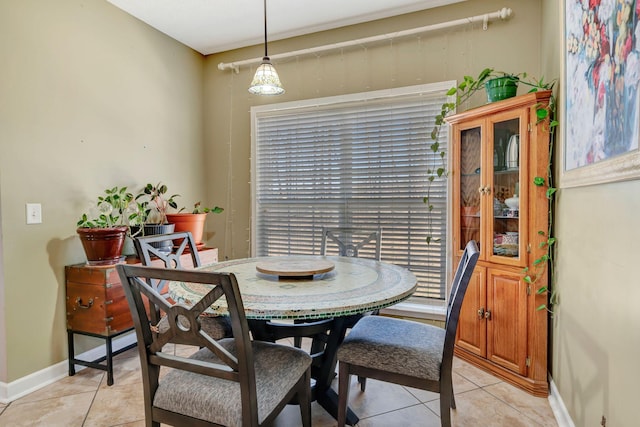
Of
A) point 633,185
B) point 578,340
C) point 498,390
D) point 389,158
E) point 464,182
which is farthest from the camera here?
point 389,158

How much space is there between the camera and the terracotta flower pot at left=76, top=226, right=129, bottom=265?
2.21 meters

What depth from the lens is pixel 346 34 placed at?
3.02 meters

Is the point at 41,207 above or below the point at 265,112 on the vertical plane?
below

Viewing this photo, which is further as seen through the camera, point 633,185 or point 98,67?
point 98,67

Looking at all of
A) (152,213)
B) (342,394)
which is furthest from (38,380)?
(342,394)

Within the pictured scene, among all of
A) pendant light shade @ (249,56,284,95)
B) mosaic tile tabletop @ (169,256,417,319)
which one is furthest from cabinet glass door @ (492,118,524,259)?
pendant light shade @ (249,56,284,95)

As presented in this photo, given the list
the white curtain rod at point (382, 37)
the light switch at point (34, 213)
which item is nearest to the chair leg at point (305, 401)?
the light switch at point (34, 213)

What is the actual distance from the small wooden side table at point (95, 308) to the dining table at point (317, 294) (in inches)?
27.8

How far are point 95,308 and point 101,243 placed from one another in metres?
0.41

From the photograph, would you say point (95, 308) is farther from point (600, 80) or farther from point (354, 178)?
point (600, 80)

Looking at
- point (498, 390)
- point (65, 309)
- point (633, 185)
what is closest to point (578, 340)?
point (498, 390)

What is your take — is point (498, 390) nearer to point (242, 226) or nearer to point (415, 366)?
point (415, 366)

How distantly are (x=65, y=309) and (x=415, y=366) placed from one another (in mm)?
2236

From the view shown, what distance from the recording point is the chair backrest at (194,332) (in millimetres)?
1055
